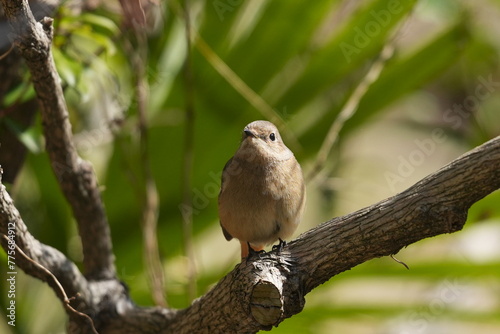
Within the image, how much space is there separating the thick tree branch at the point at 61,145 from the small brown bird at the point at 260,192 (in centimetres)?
51

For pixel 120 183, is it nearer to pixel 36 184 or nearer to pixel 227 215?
pixel 36 184

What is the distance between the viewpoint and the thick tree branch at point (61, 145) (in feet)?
6.86

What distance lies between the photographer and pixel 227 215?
9.53 ft

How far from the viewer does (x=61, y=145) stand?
260cm

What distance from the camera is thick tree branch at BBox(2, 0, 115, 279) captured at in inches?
82.4

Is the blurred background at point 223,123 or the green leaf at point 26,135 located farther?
the blurred background at point 223,123

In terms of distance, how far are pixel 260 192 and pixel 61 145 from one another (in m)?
0.79

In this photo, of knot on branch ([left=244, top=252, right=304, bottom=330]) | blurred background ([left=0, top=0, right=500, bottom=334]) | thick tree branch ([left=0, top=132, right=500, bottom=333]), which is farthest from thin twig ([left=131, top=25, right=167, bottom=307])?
knot on branch ([left=244, top=252, right=304, bottom=330])

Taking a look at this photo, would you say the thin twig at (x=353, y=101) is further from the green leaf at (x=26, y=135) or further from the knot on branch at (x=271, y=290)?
the green leaf at (x=26, y=135)

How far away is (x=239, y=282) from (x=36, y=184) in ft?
6.44

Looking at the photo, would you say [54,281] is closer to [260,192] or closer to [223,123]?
[260,192]

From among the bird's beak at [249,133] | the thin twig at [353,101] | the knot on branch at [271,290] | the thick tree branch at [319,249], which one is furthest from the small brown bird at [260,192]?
the knot on branch at [271,290]

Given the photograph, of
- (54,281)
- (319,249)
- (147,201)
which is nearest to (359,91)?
(147,201)

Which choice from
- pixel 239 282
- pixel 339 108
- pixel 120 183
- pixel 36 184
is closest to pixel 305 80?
pixel 339 108
